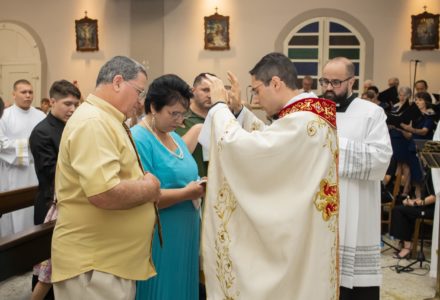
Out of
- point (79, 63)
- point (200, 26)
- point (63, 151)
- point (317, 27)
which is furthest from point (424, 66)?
point (63, 151)

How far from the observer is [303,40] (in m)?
11.4

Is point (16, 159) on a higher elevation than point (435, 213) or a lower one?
higher

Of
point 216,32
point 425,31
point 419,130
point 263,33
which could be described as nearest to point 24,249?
point 419,130

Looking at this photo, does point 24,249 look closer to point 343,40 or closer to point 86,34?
point 343,40

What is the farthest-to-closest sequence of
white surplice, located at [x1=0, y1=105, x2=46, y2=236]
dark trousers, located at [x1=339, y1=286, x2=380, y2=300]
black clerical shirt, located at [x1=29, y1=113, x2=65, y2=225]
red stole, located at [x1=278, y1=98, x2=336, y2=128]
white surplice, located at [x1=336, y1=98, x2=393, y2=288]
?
white surplice, located at [x1=0, y1=105, x2=46, y2=236]
black clerical shirt, located at [x1=29, y1=113, x2=65, y2=225]
dark trousers, located at [x1=339, y1=286, x2=380, y2=300]
white surplice, located at [x1=336, y1=98, x2=393, y2=288]
red stole, located at [x1=278, y1=98, x2=336, y2=128]

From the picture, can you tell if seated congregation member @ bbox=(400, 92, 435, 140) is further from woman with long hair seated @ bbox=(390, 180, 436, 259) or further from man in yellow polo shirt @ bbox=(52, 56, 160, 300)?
man in yellow polo shirt @ bbox=(52, 56, 160, 300)

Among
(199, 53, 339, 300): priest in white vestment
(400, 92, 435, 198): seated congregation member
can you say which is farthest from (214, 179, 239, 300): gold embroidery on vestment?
(400, 92, 435, 198): seated congregation member

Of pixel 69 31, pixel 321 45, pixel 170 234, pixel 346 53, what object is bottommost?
pixel 170 234

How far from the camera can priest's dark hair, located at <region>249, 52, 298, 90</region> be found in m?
2.46

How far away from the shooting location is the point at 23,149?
17.8 feet

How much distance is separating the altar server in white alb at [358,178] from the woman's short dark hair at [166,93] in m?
1.18

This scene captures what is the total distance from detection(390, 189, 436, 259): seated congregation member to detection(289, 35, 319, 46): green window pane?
6.15 metres

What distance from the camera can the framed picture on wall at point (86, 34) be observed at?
12.6 meters

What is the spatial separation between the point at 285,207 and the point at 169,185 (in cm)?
64
